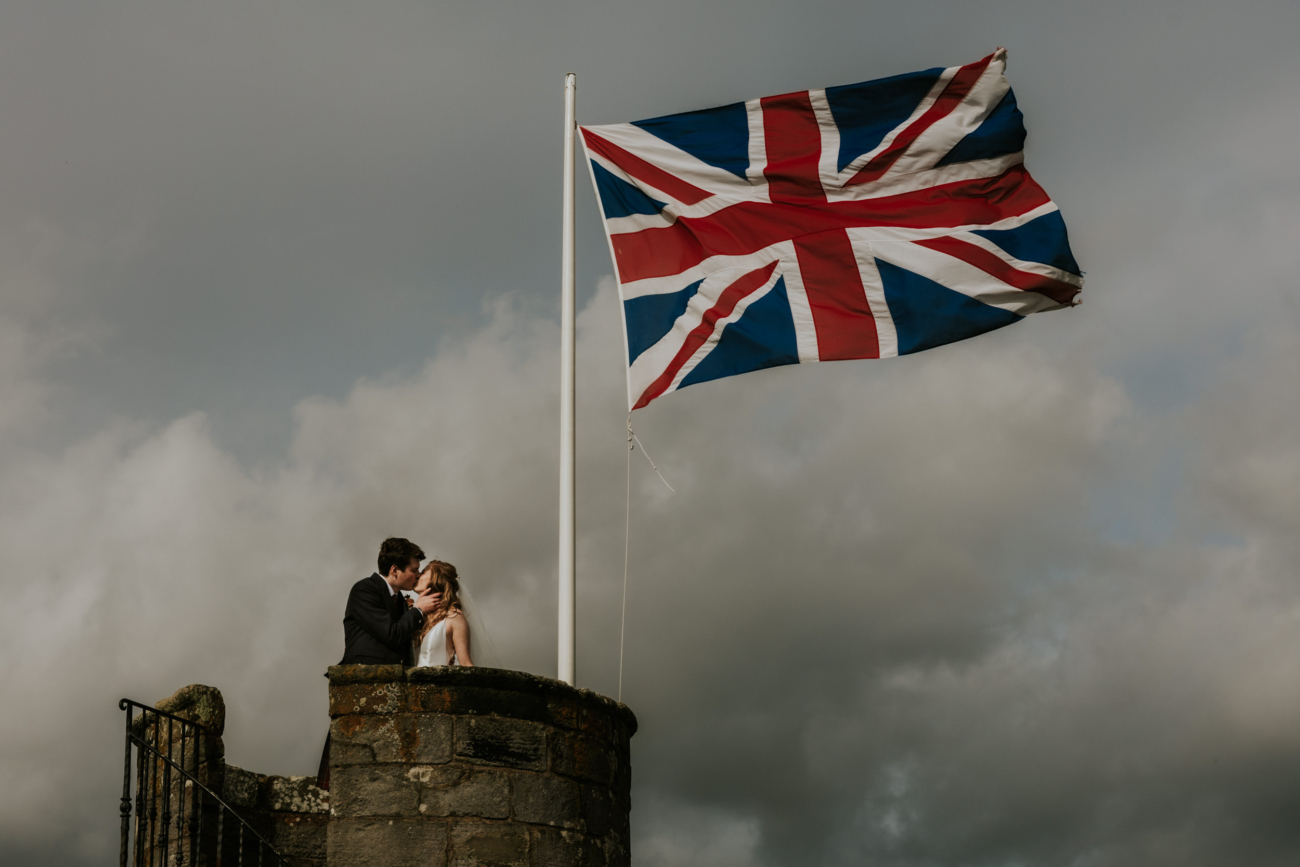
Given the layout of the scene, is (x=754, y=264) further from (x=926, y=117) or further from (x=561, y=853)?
(x=561, y=853)

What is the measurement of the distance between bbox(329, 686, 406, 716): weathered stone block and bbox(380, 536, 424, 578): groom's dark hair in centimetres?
134

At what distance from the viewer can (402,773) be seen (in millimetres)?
6133

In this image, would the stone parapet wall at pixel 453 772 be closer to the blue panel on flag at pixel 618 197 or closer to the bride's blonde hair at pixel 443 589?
the bride's blonde hair at pixel 443 589

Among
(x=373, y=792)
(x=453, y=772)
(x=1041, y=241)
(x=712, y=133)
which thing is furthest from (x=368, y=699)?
(x=1041, y=241)

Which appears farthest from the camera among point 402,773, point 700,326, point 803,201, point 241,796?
point 803,201

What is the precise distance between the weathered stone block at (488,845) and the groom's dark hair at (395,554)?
1878 mm

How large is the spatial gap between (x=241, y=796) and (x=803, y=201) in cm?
578

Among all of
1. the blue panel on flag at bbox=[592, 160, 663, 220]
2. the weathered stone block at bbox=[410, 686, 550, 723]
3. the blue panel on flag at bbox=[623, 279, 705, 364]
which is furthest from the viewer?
the blue panel on flag at bbox=[592, 160, 663, 220]

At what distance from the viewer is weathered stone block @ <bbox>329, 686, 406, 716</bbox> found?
20.4 ft

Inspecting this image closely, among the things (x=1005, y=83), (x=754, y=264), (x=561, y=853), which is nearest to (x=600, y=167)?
(x=754, y=264)

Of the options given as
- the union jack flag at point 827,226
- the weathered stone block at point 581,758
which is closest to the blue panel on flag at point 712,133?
the union jack flag at point 827,226

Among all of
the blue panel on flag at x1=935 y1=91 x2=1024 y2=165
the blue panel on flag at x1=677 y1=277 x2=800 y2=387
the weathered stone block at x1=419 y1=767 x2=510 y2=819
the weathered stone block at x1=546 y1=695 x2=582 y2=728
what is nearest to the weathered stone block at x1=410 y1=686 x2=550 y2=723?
the weathered stone block at x1=546 y1=695 x2=582 y2=728

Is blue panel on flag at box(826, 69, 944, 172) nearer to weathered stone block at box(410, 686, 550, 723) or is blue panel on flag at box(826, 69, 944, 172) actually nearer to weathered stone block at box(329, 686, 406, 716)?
weathered stone block at box(410, 686, 550, 723)

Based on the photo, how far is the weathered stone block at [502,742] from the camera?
6.22 m
